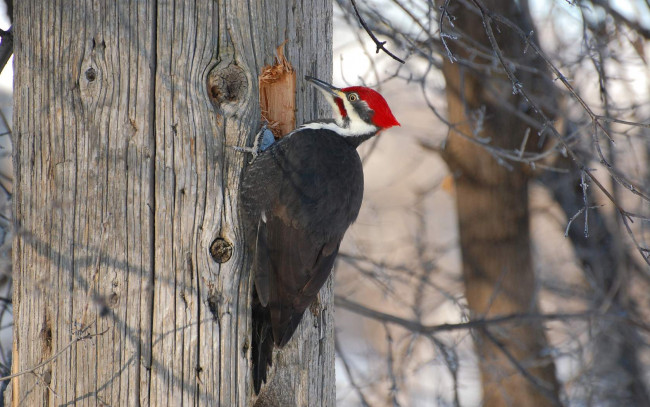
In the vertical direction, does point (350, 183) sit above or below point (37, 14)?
below

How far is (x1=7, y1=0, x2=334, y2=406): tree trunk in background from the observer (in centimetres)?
235

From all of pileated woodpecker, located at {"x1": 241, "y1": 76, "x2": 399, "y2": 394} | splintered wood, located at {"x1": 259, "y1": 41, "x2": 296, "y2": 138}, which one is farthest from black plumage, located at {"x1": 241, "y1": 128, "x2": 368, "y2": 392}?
splintered wood, located at {"x1": 259, "y1": 41, "x2": 296, "y2": 138}

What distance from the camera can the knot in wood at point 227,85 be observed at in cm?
255

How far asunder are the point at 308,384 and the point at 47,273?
1067 mm

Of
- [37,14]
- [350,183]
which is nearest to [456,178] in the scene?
[350,183]

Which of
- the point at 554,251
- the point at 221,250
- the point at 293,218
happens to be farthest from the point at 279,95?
the point at 554,251

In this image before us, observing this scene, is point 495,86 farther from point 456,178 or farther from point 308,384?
point 308,384

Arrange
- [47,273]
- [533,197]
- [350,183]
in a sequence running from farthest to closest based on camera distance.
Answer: [533,197] < [350,183] < [47,273]

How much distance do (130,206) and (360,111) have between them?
1332 millimetres

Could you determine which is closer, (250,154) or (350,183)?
(250,154)

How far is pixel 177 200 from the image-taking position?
2.43 metres

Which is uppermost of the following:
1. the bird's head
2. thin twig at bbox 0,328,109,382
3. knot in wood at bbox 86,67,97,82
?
the bird's head

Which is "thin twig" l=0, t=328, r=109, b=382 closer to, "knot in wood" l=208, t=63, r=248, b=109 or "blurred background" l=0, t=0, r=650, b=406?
"knot in wood" l=208, t=63, r=248, b=109

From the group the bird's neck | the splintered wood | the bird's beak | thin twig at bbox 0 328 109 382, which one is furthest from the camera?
the bird's neck
